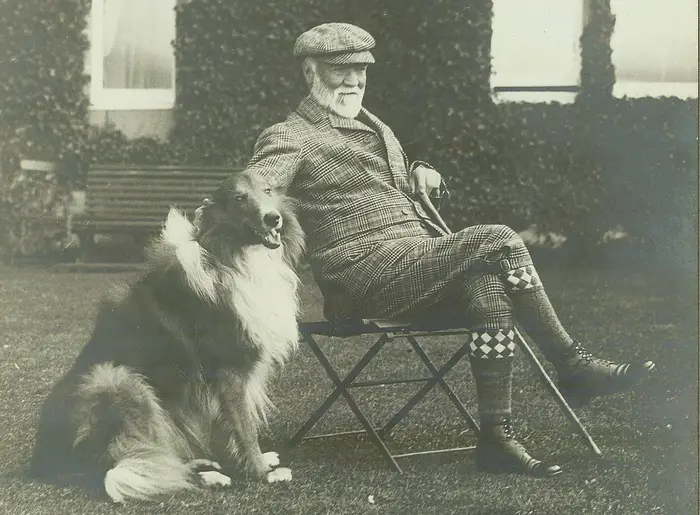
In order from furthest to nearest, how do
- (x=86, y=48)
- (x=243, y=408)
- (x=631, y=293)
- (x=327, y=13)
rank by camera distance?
(x=327, y=13) < (x=631, y=293) < (x=86, y=48) < (x=243, y=408)

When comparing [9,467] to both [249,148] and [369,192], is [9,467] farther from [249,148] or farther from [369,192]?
[249,148]

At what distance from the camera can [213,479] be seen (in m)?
2.69

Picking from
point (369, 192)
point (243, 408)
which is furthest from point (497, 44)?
point (243, 408)

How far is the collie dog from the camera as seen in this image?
8.46ft

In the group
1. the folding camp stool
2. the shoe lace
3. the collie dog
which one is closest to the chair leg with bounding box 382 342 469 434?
the folding camp stool

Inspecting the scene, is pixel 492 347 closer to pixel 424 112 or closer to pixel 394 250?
pixel 394 250

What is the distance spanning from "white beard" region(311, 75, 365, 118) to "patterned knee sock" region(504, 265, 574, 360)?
3.26 feet

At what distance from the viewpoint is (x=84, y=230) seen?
351 cm

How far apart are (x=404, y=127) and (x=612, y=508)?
2.28 metres

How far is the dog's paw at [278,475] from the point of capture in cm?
274

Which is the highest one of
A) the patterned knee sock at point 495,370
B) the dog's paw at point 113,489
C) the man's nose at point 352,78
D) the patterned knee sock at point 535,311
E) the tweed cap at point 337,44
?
the tweed cap at point 337,44

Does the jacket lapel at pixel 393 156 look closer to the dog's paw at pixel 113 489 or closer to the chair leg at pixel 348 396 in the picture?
the chair leg at pixel 348 396

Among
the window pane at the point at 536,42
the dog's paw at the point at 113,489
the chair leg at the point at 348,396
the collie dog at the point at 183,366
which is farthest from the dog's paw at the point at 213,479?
the window pane at the point at 536,42

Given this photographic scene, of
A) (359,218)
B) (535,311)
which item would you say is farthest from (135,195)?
(535,311)
